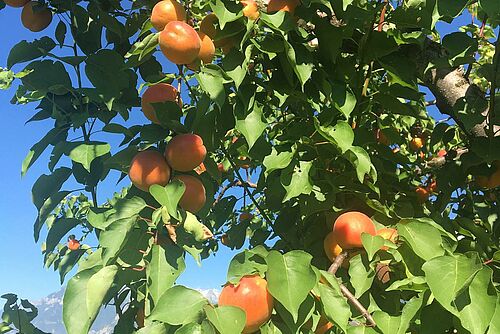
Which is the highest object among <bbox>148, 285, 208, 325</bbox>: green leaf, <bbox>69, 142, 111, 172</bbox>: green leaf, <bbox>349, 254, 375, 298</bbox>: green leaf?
<bbox>69, 142, 111, 172</bbox>: green leaf

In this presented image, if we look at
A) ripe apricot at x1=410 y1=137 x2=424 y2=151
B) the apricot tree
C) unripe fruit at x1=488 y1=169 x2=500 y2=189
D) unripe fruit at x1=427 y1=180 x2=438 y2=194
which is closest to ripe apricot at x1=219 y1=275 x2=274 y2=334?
the apricot tree

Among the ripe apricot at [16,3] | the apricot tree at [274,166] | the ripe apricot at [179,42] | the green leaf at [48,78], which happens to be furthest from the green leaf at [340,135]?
the ripe apricot at [16,3]

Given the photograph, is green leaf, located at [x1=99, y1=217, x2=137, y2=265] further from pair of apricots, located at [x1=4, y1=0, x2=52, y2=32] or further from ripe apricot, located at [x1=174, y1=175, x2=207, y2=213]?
pair of apricots, located at [x1=4, y1=0, x2=52, y2=32]

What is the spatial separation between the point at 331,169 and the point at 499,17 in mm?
582

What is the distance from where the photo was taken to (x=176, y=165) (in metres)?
1.13

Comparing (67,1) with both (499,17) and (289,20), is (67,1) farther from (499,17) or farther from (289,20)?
(499,17)

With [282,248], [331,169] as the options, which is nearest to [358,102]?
[331,169]

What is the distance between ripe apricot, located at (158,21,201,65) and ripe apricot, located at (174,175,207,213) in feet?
0.88

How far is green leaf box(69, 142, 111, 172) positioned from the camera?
3.85ft

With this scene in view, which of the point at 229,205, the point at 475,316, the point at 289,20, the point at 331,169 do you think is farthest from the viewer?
the point at 229,205

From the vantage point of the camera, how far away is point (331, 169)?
4.21ft

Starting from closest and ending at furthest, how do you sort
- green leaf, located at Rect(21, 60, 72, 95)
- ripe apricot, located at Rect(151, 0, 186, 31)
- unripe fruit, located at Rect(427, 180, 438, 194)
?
ripe apricot, located at Rect(151, 0, 186, 31) < green leaf, located at Rect(21, 60, 72, 95) < unripe fruit, located at Rect(427, 180, 438, 194)

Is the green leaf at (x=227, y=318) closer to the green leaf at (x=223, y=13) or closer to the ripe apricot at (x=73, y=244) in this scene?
the green leaf at (x=223, y=13)

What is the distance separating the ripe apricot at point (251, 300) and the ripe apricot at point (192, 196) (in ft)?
0.88
